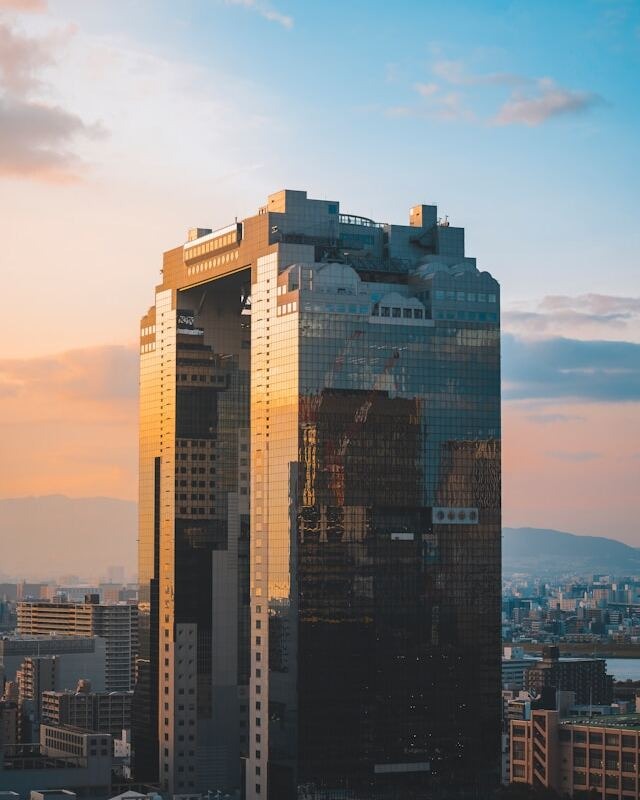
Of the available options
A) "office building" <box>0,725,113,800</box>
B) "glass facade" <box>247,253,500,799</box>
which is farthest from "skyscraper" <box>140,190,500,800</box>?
"office building" <box>0,725,113,800</box>

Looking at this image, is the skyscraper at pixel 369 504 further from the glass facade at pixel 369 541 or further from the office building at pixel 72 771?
the office building at pixel 72 771

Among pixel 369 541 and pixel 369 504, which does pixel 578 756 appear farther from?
pixel 369 504

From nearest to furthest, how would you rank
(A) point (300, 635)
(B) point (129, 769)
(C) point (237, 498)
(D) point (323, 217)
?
(A) point (300, 635) < (D) point (323, 217) < (C) point (237, 498) < (B) point (129, 769)

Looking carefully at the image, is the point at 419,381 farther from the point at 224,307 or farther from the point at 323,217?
the point at 224,307

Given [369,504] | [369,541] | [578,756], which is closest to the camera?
[369,541]

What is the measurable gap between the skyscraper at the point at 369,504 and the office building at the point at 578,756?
2358 cm

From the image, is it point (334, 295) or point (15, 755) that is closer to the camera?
point (334, 295)

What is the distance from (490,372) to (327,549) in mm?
21655

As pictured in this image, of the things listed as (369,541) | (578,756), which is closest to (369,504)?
(369,541)

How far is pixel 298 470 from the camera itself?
157250 millimetres

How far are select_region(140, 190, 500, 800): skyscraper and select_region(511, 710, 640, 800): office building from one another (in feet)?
77.4

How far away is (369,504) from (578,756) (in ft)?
139

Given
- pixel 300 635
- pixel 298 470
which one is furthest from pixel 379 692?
pixel 298 470

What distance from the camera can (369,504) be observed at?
159 meters
